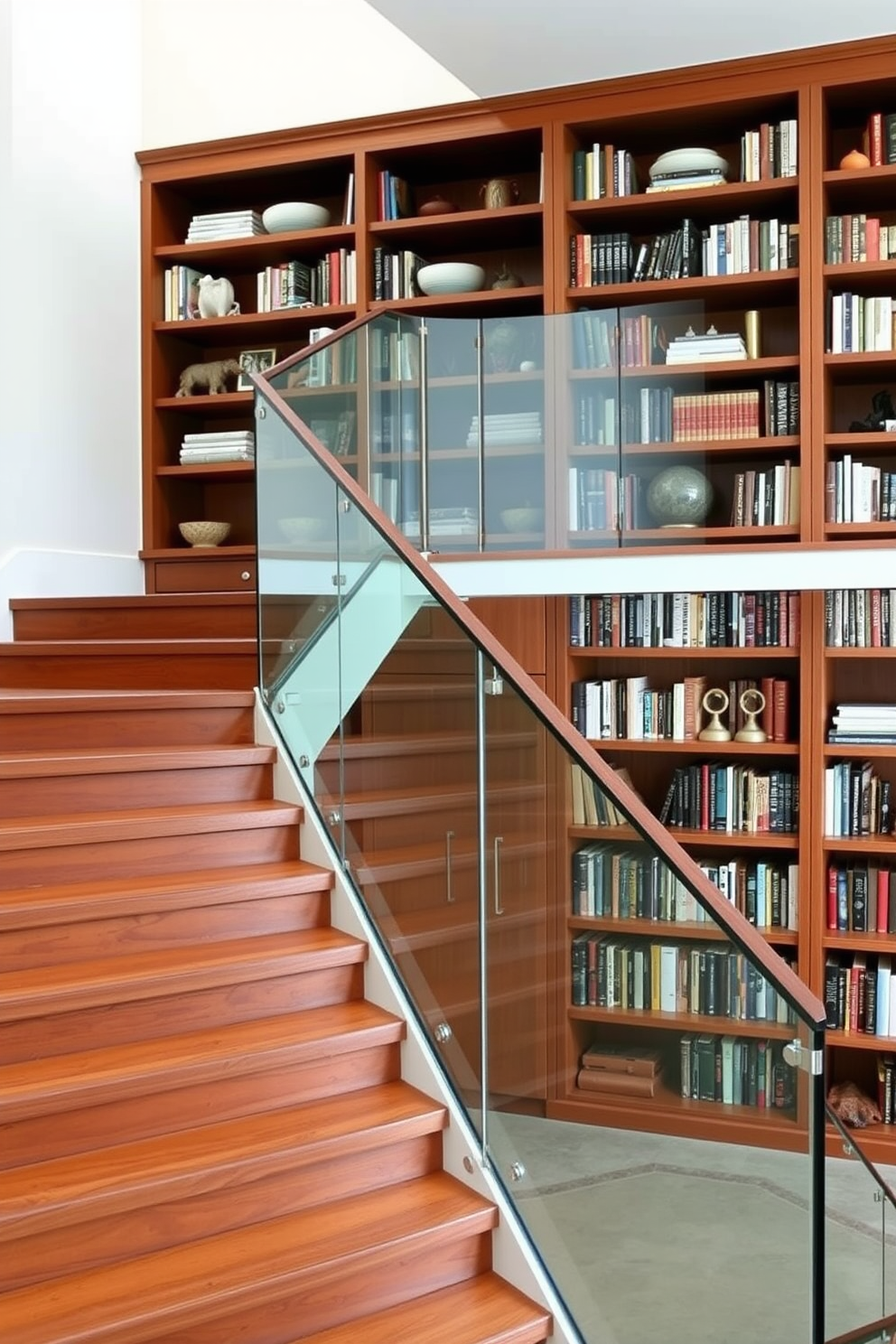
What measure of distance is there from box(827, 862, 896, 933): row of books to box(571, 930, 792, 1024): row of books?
2373 mm

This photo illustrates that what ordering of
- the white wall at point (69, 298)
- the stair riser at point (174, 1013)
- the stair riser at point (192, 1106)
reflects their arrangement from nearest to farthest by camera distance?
the stair riser at point (192, 1106) < the stair riser at point (174, 1013) < the white wall at point (69, 298)

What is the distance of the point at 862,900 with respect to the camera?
485 centimetres

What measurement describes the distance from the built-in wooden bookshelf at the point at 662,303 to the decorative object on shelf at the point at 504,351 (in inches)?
4.0

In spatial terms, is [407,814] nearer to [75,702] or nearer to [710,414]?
[75,702]

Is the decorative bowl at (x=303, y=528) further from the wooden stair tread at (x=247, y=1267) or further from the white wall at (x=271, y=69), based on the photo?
the white wall at (x=271, y=69)

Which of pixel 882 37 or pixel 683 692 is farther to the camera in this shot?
pixel 683 692

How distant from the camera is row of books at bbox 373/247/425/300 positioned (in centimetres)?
559

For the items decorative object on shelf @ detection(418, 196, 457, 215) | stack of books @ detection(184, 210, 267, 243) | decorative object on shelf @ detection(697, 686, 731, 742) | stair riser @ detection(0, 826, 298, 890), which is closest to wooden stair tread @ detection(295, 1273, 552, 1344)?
stair riser @ detection(0, 826, 298, 890)

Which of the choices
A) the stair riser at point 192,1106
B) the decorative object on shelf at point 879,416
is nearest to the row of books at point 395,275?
the decorative object on shelf at point 879,416

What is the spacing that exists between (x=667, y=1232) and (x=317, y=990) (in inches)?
43.8

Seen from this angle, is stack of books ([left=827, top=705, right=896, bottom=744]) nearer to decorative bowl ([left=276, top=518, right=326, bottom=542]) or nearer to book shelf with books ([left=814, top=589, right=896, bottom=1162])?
book shelf with books ([left=814, top=589, right=896, bottom=1162])

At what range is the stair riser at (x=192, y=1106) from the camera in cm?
269

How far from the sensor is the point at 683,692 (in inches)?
202

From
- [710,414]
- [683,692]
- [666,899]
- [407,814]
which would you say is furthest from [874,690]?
[666,899]
